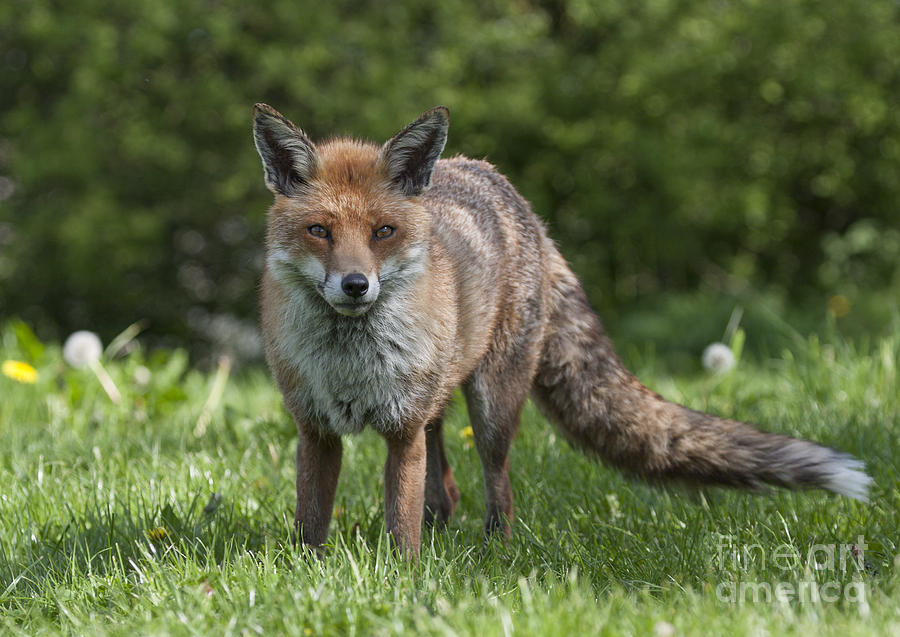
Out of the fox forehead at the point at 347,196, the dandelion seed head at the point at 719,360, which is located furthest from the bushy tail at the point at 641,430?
the dandelion seed head at the point at 719,360

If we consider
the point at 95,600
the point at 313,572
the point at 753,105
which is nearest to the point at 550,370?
the point at 313,572

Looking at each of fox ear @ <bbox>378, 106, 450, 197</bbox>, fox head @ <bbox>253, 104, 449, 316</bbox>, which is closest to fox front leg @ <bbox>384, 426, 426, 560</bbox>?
fox head @ <bbox>253, 104, 449, 316</bbox>

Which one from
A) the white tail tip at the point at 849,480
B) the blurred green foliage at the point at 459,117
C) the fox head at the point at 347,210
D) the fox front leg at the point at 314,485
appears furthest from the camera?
the blurred green foliage at the point at 459,117

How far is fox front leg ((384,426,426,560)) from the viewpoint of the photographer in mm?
3510

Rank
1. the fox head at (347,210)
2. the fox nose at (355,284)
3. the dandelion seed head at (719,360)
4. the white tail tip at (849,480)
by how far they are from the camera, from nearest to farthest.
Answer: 1. the fox nose at (355,284)
2. the fox head at (347,210)
3. the white tail tip at (849,480)
4. the dandelion seed head at (719,360)

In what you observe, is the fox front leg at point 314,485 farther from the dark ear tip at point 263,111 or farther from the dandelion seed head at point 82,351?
the dandelion seed head at point 82,351

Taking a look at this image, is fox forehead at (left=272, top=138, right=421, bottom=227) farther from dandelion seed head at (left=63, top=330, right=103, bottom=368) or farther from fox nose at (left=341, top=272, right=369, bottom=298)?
dandelion seed head at (left=63, top=330, right=103, bottom=368)

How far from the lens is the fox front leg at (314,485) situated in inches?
143

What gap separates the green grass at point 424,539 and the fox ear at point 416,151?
141 cm

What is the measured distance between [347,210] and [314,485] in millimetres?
1139

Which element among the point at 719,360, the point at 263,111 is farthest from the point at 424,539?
the point at 719,360

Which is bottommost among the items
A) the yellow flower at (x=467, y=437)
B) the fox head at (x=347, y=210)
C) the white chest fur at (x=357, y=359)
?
the yellow flower at (x=467, y=437)

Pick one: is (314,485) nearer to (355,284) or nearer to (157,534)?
(157,534)

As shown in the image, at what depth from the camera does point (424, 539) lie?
3.97m
